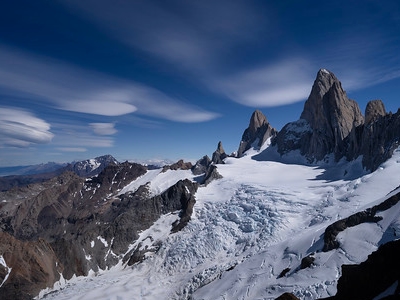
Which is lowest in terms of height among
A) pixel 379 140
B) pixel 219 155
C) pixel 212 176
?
pixel 212 176

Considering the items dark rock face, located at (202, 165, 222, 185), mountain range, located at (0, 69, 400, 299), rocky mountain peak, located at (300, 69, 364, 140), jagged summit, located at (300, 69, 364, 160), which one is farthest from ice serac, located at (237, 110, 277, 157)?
dark rock face, located at (202, 165, 222, 185)

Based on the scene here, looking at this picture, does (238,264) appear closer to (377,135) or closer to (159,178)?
(377,135)

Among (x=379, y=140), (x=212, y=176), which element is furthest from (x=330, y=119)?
(x=212, y=176)

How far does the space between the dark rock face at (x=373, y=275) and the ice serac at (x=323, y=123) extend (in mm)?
105885

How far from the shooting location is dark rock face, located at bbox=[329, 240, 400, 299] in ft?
50.1

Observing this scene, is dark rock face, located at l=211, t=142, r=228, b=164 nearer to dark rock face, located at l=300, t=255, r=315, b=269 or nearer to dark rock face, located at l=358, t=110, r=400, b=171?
dark rock face, located at l=358, t=110, r=400, b=171

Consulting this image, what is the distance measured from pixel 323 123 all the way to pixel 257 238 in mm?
84009

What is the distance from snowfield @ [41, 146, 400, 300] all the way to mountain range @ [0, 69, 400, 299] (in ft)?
0.89

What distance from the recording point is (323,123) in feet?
440

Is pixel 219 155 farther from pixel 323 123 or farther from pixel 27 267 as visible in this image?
pixel 27 267

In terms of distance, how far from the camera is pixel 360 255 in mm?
41500

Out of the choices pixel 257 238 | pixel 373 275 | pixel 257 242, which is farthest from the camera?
pixel 257 238

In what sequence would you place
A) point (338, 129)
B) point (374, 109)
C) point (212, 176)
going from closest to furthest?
point (212, 176)
point (374, 109)
point (338, 129)

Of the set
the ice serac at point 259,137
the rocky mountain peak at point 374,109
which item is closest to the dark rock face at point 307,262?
the rocky mountain peak at point 374,109
